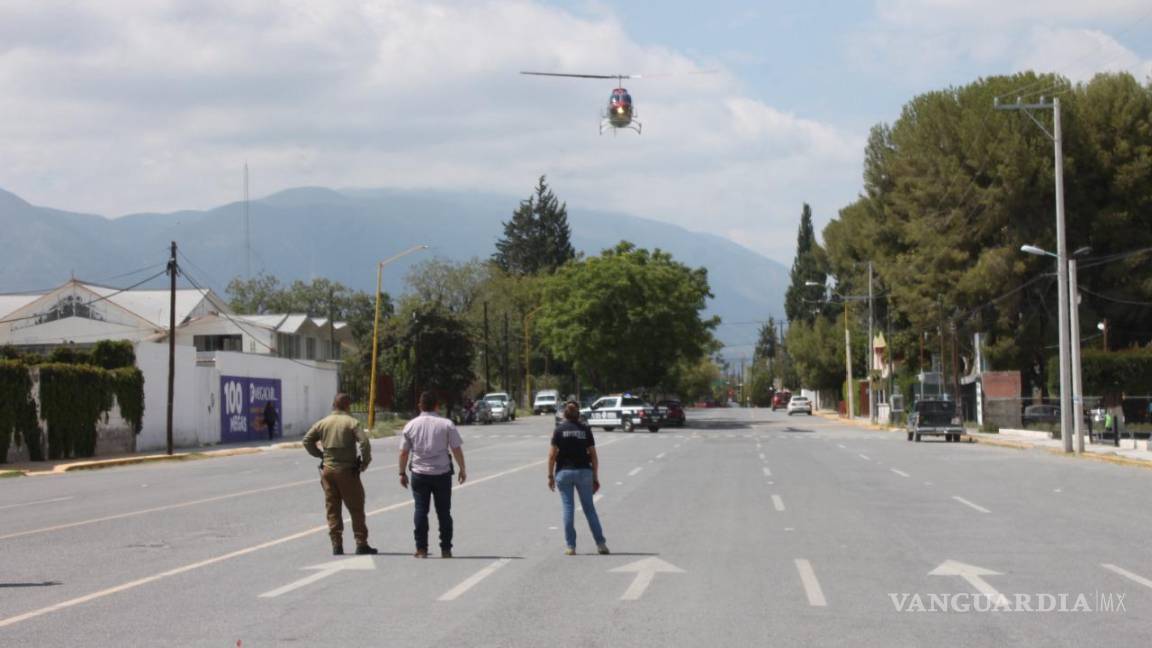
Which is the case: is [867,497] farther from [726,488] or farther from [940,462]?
[940,462]

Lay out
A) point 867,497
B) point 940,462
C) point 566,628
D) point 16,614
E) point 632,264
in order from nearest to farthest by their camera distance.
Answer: point 566,628 → point 16,614 → point 867,497 → point 940,462 → point 632,264

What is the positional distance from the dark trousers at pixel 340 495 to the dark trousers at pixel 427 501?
66 centimetres

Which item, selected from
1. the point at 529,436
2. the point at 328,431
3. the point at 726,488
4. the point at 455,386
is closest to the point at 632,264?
the point at 455,386

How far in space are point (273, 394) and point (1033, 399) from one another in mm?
37069

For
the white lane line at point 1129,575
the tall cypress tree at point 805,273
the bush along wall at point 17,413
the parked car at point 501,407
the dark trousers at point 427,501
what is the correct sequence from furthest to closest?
1. the tall cypress tree at point 805,273
2. the parked car at point 501,407
3. the bush along wall at point 17,413
4. the dark trousers at point 427,501
5. the white lane line at point 1129,575

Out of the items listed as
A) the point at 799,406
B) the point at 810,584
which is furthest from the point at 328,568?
the point at 799,406

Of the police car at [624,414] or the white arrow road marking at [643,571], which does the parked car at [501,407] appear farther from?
the white arrow road marking at [643,571]

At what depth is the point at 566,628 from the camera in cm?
943

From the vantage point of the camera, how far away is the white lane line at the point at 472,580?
10961 millimetres

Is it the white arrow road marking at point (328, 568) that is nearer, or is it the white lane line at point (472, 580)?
the white lane line at point (472, 580)

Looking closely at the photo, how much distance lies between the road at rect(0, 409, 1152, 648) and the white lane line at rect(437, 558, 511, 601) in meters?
0.02

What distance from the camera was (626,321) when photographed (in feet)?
242

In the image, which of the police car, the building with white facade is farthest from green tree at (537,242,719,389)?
the building with white facade

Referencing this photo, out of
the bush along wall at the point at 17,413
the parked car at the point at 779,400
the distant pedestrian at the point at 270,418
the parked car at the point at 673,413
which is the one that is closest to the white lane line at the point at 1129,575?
the bush along wall at the point at 17,413
